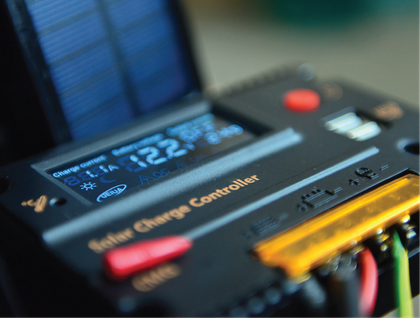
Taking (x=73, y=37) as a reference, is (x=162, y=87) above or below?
below

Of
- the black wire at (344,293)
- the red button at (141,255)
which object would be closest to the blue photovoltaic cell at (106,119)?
the red button at (141,255)

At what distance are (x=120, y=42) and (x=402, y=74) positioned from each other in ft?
2.58

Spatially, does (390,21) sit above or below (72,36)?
below

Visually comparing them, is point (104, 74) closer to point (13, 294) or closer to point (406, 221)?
point (13, 294)

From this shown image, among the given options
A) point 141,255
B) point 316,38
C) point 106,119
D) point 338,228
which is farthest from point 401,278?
point 316,38

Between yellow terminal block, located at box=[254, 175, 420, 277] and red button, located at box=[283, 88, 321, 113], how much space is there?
0.68 ft

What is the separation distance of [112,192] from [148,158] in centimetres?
8

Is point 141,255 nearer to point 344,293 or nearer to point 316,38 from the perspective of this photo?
point 344,293

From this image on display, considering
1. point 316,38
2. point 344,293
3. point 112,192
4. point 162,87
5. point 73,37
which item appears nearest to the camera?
point 344,293

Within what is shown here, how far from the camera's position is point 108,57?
704 mm

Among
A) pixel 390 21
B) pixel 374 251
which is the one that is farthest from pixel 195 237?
pixel 390 21

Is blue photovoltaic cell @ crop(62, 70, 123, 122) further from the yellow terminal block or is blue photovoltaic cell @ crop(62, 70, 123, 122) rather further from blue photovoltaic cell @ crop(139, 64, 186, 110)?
the yellow terminal block

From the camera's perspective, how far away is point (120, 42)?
0.71 meters

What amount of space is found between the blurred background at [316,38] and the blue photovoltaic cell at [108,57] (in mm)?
429
